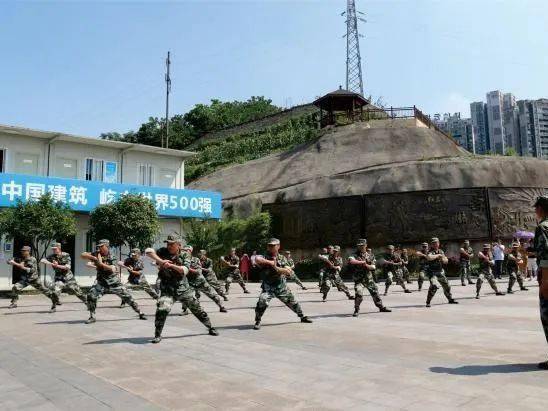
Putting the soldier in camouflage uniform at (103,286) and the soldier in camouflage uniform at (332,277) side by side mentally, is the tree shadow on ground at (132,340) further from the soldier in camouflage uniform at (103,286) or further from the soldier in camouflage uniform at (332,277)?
the soldier in camouflage uniform at (332,277)

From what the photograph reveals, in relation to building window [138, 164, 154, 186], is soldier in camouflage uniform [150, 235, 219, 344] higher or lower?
lower

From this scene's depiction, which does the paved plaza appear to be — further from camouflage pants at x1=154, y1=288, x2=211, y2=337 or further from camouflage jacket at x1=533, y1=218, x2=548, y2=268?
camouflage jacket at x1=533, y1=218, x2=548, y2=268

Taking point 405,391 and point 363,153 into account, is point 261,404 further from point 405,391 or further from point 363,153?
point 363,153

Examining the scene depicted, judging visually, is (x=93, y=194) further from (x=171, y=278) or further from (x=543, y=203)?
(x=543, y=203)

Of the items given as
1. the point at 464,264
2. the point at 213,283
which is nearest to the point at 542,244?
the point at 213,283

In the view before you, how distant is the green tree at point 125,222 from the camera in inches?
823

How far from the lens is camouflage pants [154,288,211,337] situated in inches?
332

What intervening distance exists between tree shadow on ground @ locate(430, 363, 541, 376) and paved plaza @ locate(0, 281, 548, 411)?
22 mm

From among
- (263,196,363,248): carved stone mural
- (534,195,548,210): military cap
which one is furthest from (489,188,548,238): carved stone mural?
(534,195,548,210): military cap

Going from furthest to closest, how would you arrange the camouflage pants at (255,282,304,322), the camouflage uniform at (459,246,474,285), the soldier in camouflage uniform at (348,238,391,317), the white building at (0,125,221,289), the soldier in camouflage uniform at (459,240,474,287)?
1. the white building at (0,125,221,289)
2. the camouflage uniform at (459,246,474,285)
3. the soldier in camouflage uniform at (459,240,474,287)
4. the soldier in camouflage uniform at (348,238,391,317)
5. the camouflage pants at (255,282,304,322)

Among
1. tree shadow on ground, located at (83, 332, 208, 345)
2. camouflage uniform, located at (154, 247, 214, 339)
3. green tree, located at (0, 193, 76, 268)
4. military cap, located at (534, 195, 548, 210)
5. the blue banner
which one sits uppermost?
the blue banner

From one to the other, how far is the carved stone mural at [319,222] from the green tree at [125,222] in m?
9.11

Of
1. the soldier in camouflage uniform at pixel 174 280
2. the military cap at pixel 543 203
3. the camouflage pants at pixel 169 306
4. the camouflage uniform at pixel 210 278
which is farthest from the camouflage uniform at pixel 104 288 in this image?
the military cap at pixel 543 203

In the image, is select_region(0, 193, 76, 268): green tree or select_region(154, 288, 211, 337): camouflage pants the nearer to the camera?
select_region(154, 288, 211, 337): camouflage pants
